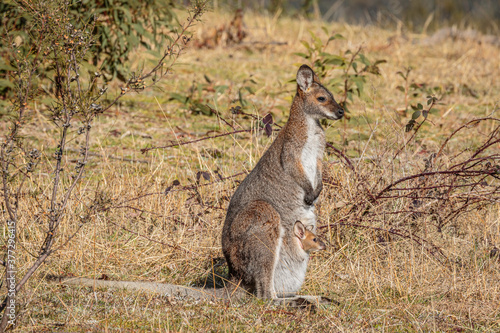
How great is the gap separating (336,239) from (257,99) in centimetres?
495

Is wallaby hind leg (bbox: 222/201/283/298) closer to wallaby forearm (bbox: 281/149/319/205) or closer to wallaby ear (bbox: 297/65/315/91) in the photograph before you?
wallaby forearm (bbox: 281/149/319/205)

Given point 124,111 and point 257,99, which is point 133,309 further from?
point 257,99

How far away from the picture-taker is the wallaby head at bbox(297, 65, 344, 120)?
14.2 ft

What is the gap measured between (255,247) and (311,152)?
90 centimetres

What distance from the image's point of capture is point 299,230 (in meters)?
4.06

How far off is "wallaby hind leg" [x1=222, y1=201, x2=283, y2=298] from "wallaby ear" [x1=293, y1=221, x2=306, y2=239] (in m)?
0.14

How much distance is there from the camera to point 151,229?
16.8 ft

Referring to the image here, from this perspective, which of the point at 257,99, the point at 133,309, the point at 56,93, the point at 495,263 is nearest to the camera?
the point at 133,309

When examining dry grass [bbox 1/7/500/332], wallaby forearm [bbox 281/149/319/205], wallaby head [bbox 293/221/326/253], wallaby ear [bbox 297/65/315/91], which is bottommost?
dry grass [bbox 1/7/500/332]

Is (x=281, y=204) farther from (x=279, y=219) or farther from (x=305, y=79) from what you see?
(x=305, y=79)

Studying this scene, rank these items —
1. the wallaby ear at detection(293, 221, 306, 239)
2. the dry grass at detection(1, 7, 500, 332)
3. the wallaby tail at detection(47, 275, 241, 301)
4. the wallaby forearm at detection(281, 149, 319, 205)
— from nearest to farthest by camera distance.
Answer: the dry grass at detection(1, 7, 500, 332), the wallaby tail at detection(47, 275, 241, 301), the wallaby ear at detection(293, 221, 306, 239), the wallaby forearm at detection(281, 149, 319, 205)

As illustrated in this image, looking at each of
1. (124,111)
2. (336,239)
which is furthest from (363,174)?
(124,111)

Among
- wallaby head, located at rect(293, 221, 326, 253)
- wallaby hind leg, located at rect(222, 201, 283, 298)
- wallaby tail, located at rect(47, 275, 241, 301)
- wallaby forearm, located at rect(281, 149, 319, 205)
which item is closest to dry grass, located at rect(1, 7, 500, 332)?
wallaby tail, located at rect(47, 275, 241, 301)

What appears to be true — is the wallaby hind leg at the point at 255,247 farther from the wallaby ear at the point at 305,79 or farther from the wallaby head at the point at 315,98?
the wallaby ear at the point at 305,79
